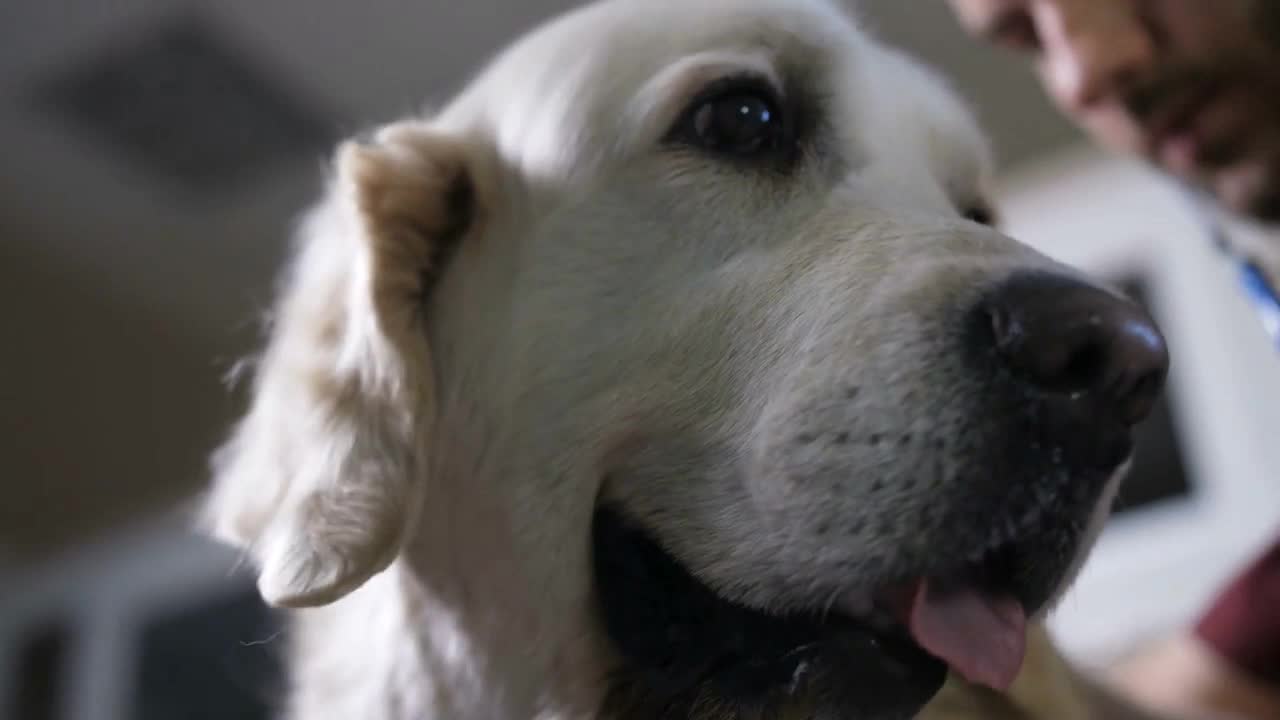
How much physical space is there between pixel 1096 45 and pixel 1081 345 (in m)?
0.56

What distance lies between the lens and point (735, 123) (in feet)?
2.78

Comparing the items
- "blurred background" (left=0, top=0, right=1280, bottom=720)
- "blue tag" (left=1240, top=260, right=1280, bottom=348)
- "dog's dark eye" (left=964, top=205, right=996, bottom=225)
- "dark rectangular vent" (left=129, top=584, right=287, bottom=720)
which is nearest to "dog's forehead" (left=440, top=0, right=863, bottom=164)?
"dog's dark eye" (left=964, top=205, right=996, bottom=225)

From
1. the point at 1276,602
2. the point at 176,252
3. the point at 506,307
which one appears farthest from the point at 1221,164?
the point at 176,252

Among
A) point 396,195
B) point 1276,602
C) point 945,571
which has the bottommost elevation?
point 1276,602

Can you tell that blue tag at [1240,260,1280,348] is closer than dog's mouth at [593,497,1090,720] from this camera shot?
No

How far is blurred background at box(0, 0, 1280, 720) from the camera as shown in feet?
7.72

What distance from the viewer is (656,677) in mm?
764

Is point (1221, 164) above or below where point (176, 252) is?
below

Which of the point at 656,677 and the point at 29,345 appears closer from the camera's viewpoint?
the point at 656,677

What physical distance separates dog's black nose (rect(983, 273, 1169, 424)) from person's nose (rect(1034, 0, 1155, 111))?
50 cm

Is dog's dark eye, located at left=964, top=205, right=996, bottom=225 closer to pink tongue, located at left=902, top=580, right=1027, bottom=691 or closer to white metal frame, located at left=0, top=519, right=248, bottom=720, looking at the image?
pink tongue, located at left=902, top=580, right=1027, bottom=691

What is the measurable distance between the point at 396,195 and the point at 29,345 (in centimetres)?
310

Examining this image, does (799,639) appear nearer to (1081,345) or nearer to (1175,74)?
(1081,345)

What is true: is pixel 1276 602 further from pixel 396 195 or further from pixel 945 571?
pixel 396 195
